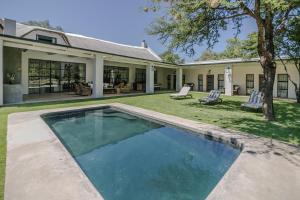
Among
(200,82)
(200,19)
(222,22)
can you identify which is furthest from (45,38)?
(200,82)

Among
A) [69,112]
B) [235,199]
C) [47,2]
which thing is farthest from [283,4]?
[47,2]

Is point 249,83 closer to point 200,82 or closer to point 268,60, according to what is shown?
point 200,82

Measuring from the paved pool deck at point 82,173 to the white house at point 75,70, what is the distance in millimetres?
7974

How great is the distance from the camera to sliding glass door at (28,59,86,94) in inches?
659

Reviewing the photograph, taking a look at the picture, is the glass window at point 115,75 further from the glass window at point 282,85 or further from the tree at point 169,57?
the glass window at point 282,85

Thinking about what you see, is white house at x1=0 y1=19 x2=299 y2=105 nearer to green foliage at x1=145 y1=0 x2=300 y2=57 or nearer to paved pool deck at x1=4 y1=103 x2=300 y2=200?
green foliage at x1=145 y1=0 x2=300 y2=57

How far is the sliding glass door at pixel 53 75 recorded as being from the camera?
1673cm

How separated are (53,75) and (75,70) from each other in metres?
2.18

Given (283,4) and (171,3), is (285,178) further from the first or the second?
(171,3)

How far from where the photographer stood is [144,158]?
5652 mm

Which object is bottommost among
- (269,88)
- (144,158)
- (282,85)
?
(144,158)

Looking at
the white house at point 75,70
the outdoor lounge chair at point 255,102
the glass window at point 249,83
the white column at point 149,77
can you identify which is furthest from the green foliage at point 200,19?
the glass window at point 249,83

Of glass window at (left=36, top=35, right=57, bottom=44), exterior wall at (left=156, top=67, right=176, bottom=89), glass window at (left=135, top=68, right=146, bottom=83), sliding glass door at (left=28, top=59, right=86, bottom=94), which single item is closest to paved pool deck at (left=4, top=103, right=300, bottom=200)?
sliding glass door at (left=28, top=59, right=86, bottom=94)

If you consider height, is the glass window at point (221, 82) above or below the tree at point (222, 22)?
below
